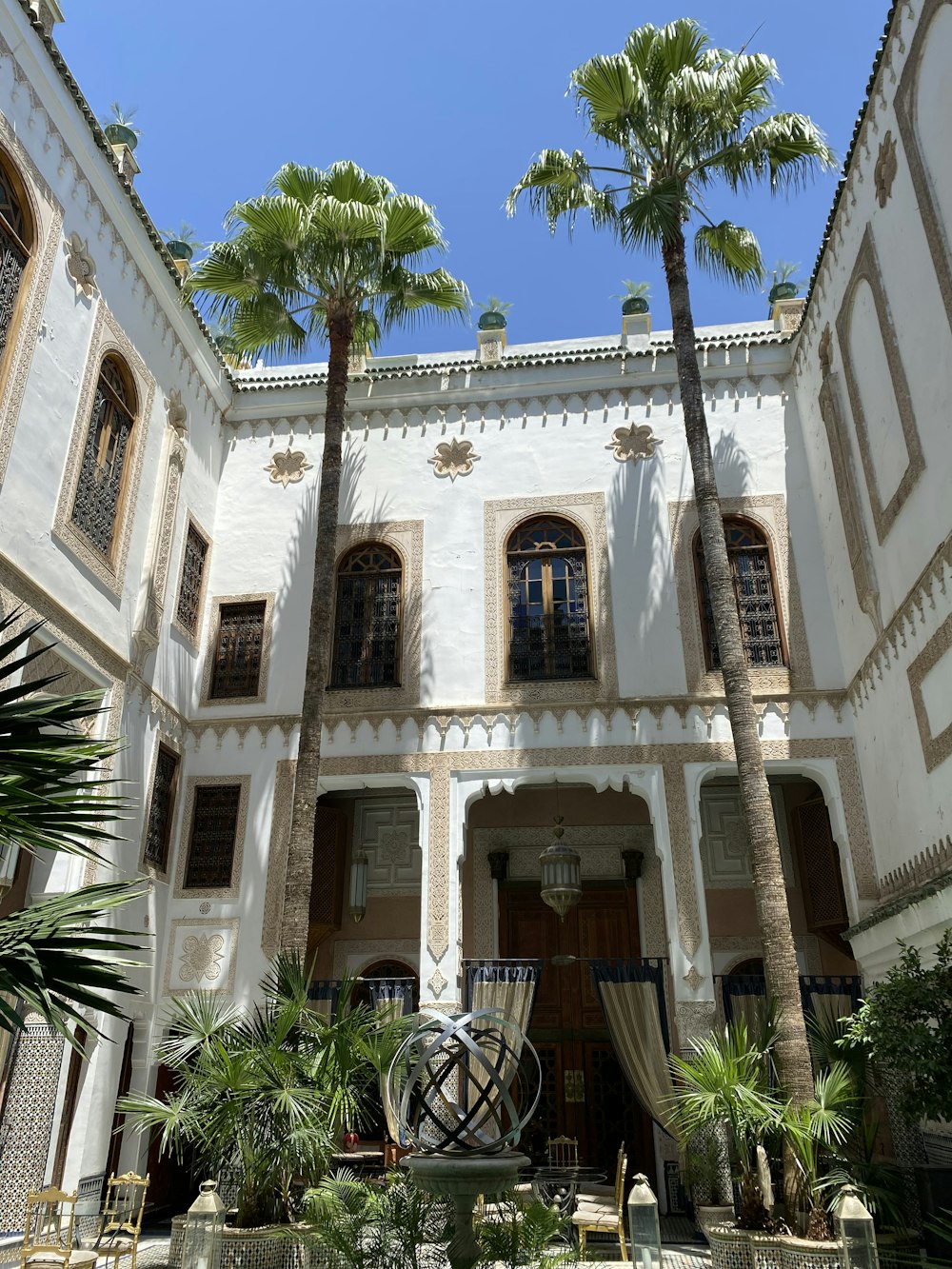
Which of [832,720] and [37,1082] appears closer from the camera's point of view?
[37,1082]

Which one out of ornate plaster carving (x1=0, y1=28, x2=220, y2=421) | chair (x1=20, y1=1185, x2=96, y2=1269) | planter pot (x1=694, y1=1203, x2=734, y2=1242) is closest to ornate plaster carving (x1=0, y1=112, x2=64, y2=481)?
ornate plaster carving (x1=0, y1=28, x2=220, y2=421)

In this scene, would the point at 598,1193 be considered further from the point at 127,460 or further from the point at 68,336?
the point at 68,336

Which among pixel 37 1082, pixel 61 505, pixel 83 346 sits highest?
pixel 83 346

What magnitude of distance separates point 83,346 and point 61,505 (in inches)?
72.6

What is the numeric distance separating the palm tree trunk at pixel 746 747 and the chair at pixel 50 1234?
18.9ft

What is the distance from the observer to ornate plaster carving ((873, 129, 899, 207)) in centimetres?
979

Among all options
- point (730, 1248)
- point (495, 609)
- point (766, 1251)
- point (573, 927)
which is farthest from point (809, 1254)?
point (495, 609)

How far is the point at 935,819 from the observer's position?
9172 millimetres

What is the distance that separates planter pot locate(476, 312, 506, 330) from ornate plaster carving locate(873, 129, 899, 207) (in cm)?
600

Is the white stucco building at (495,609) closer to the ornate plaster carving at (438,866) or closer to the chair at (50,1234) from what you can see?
the ornate plaster carving at (438,866)

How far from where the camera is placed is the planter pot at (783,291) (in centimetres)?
1495

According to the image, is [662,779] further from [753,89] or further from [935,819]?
[753,89]

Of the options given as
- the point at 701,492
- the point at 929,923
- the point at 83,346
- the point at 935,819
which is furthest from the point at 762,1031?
the point at 83,346

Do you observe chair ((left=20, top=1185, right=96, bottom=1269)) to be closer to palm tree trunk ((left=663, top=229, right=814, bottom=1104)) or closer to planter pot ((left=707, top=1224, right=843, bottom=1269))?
planter pot ((left=707, top=1224, right=843, bottom=1269))
